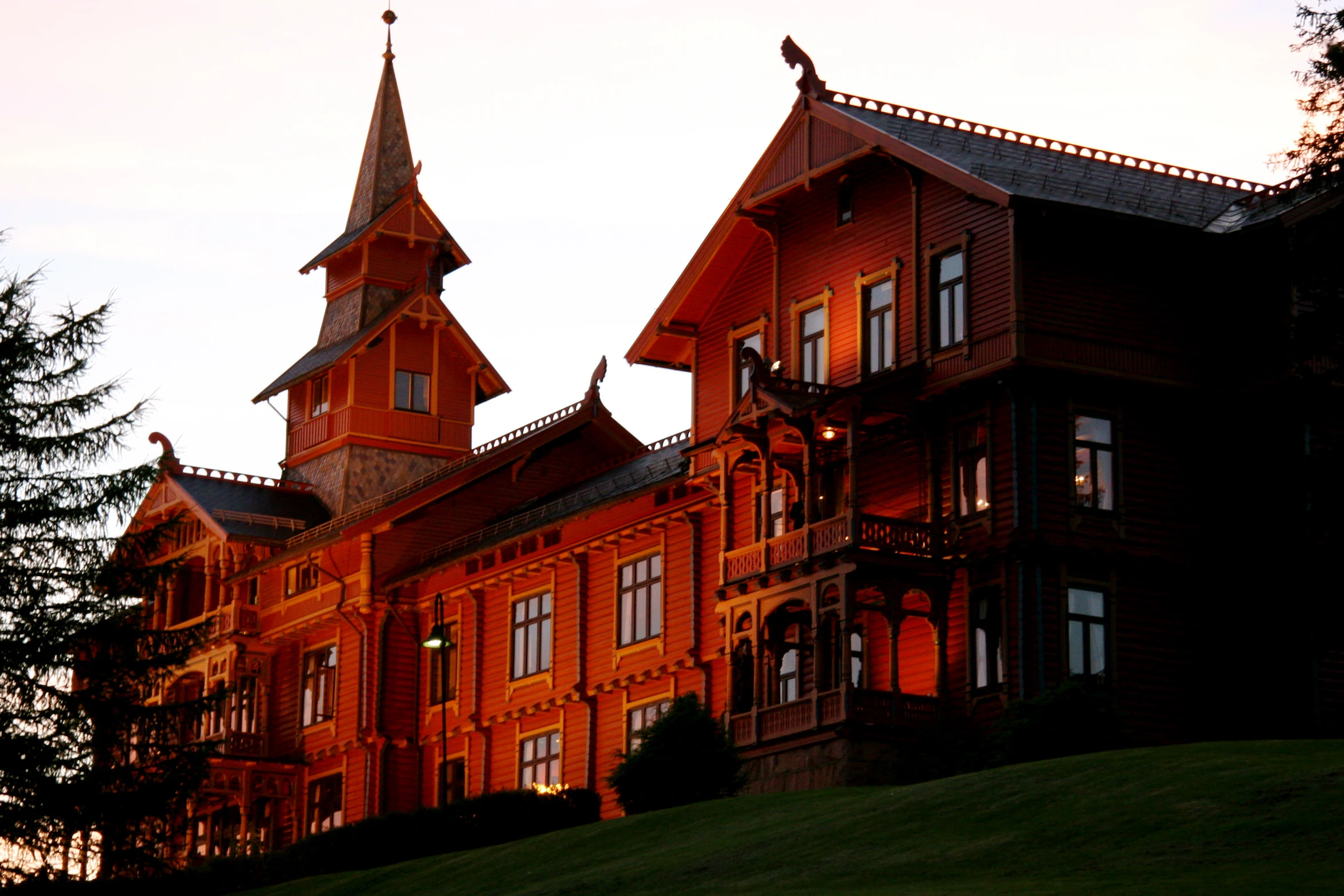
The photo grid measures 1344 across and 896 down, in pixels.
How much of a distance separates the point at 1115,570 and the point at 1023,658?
8.77 ft

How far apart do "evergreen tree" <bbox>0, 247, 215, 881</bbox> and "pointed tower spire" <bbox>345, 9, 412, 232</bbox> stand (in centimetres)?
2679

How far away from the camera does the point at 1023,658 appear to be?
3950 centimetres

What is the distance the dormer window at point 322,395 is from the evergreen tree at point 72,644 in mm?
23659

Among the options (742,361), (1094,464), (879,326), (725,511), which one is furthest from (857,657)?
(742,361)

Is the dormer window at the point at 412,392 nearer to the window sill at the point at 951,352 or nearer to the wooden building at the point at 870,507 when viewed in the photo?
the wooden building at the point at 870,507

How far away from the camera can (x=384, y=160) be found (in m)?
69.8

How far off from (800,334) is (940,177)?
210 inches

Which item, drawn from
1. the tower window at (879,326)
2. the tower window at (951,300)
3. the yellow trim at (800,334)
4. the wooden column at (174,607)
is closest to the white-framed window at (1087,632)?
the tower window at (951,300)

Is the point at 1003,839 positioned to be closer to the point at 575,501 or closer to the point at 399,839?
the point at 399,839

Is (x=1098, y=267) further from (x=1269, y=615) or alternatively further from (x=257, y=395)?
(x=257, y=395)

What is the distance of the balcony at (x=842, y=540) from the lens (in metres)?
41.2

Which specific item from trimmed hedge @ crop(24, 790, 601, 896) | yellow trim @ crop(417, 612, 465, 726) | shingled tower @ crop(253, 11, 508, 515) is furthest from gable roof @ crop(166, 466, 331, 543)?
trimmed hedge @ crop(24, 790, 601, 896)

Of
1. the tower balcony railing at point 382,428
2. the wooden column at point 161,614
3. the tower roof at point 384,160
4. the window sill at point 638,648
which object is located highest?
the tower roof at point 384,160

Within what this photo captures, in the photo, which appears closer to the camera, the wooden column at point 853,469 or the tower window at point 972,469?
the wooden column at point 853,469
